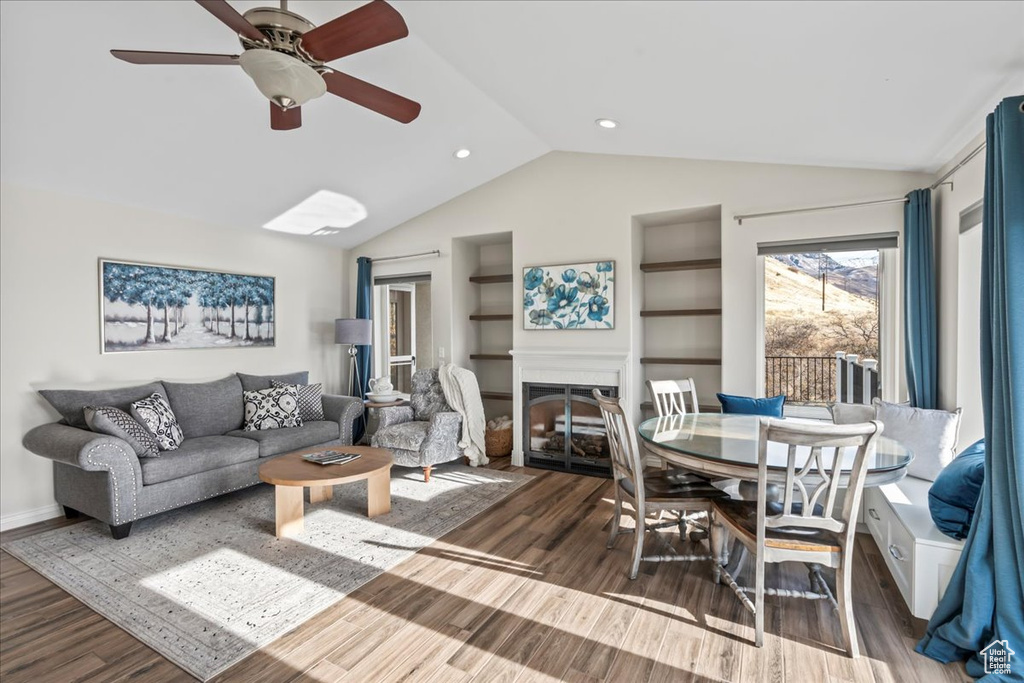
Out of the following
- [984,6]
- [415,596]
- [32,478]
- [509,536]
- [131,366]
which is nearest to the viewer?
[984,6]

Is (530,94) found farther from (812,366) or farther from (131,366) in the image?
(131,366)

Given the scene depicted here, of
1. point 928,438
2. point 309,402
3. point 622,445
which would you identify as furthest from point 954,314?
point 309,402

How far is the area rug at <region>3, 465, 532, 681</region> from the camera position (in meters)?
2.18

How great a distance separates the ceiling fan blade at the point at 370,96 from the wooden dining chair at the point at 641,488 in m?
1.84

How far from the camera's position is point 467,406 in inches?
185

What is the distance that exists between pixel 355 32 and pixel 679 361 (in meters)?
3.64

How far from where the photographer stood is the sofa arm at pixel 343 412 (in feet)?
15.5

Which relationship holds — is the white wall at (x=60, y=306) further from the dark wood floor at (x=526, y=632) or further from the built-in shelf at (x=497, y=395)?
the built-in shelf at (x=497, y=395)

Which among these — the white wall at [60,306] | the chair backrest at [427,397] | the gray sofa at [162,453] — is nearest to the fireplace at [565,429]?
the chair backrest at [427,397]

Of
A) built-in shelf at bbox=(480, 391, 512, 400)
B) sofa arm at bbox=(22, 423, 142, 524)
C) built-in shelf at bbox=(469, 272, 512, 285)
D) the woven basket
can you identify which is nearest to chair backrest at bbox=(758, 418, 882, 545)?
the woven basket

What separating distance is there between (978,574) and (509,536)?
7.38ft

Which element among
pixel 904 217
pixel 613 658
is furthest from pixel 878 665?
pixel 904 217

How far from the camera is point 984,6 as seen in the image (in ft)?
5.38

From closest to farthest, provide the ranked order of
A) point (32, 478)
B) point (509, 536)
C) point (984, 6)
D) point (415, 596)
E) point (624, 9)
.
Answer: point (984, 6) < point (624, 9) < point (415, 596) < point (509, 536) < point (32, 478)
